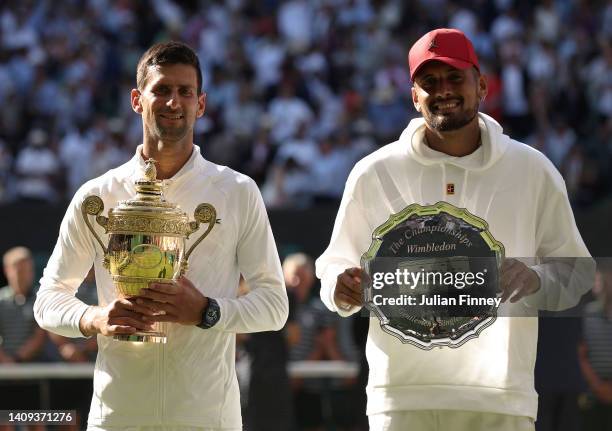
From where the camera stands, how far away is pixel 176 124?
4.18 metres

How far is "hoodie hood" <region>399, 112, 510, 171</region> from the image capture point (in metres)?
4.18

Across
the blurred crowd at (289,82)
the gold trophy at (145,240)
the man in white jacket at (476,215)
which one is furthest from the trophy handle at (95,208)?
the blurred crowd at (289,82)

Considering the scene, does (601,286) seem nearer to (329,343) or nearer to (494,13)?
(329,343)

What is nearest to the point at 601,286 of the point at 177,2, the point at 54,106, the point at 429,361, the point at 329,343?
the point at 429,361

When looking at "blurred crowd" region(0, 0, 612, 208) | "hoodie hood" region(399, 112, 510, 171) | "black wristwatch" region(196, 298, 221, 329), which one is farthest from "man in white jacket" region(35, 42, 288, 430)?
"blurred crowd" region(0, 0, 612, 208)

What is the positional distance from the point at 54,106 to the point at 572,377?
889 cm

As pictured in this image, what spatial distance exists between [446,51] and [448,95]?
0.43ft

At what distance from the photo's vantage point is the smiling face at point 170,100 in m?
4.16

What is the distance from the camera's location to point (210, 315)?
401cm

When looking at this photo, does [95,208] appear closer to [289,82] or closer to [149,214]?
[149,214]

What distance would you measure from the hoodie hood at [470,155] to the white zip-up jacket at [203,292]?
0.51 metres

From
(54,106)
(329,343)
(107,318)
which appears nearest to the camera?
(107,318)

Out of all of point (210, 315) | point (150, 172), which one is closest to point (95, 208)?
point (150, 172)

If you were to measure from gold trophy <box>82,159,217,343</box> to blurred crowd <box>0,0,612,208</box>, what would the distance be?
865cm
